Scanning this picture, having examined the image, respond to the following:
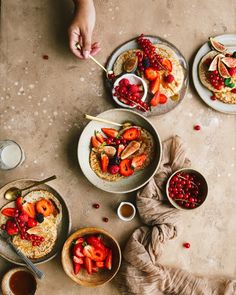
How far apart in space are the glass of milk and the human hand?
2.31 ft

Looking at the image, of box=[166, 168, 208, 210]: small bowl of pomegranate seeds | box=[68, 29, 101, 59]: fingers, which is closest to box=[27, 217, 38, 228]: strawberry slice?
box=[166, 168, 208, 210]: small bowl of pomegranate seeds

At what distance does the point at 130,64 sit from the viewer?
8.75ft

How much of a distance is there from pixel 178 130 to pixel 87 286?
1.15m

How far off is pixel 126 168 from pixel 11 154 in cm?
73

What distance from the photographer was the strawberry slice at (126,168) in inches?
103

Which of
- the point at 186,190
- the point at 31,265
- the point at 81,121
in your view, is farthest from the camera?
the point at 81,121

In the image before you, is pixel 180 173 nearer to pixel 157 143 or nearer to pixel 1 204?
pixel 157 143

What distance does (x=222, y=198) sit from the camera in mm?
A: 2762

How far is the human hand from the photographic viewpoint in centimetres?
258

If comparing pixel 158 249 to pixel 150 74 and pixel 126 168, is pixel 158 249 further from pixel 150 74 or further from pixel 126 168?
→ pixel 150 74

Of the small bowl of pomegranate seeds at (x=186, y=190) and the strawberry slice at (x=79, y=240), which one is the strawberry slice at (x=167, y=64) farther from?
the strawberry slice at (x=79, y=240)

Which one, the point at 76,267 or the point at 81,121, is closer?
the point at 76,267

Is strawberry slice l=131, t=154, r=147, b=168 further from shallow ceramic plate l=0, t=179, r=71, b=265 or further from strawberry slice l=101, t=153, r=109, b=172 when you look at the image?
shallow ceramic plate l=0, t=179, r=71, b=265

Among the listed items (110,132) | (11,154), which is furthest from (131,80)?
(11,154)
